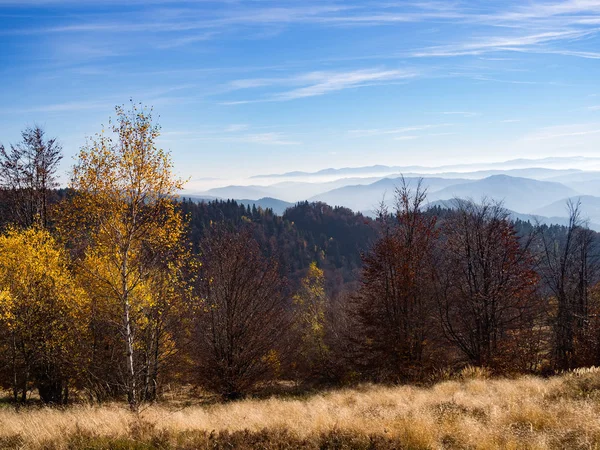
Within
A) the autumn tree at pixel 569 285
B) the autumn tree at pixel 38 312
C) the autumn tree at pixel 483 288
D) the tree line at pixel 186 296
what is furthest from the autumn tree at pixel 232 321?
the autumn tree at pixel 569 285

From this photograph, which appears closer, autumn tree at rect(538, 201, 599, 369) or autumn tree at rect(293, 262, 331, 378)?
autumn tree at rect(538, 201, 599, 369)

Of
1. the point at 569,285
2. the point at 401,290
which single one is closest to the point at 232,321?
the point at 401,290

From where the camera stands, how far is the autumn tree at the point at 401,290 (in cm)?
2098

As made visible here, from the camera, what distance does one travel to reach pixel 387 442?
821 cm

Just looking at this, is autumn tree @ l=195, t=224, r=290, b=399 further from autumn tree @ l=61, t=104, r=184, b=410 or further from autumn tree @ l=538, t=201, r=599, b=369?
autumn tree @ l=538, t=201, r=599, b=369

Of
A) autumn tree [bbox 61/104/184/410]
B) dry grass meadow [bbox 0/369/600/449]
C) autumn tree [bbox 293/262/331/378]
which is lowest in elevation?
autumn tree [bbox 293/262/331/378]

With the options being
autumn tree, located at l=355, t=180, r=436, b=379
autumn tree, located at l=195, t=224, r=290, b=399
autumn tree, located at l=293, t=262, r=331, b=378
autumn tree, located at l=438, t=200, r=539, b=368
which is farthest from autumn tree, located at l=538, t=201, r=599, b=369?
autumn tree, located at l=195, t=224, r=290, b=399

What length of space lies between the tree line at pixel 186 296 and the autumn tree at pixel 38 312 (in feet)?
0.24

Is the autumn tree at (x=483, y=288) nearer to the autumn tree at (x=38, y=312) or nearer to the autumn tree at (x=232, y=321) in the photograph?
the autumn tree at (x=232, y=321)

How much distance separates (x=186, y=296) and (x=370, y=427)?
12.8 metres

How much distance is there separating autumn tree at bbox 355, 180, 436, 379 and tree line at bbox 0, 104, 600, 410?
0.07 m

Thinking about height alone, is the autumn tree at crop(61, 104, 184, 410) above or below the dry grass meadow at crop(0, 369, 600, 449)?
above

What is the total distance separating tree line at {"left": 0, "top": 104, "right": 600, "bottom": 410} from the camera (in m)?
15.1

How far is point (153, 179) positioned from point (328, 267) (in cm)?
16462
